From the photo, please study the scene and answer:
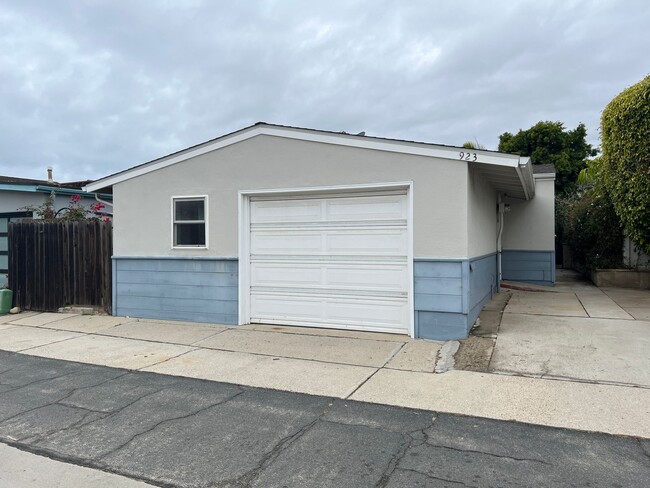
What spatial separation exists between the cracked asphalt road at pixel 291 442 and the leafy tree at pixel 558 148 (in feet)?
79.9

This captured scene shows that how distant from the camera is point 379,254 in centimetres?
764

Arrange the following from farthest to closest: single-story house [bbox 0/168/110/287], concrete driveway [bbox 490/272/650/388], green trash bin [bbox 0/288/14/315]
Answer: single-story house [bbox 0/168/110/287] < green trash bin [bbox 0/288/14/315] < concrete driveway [bbox 490/272/650/388]

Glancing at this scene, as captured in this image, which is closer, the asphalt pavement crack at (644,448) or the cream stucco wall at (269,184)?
the asphalt pavement crack at (644,448)

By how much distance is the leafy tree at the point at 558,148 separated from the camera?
996 inches

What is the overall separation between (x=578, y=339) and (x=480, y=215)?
9.25ft

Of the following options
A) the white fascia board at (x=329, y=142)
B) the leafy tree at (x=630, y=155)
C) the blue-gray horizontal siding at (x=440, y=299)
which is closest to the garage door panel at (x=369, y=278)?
the blue-gray horizontal siding at (x=440, y=299)

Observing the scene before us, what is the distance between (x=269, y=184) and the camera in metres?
8.28

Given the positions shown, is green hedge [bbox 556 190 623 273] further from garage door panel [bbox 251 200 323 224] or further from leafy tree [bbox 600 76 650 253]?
garage door panel [bbox 251 200 323 224]

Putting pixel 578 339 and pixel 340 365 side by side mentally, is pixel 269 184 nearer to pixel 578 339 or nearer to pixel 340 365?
pixel 340 365

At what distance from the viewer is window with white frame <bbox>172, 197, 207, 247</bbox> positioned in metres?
8.92

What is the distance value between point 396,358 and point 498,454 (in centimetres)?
272

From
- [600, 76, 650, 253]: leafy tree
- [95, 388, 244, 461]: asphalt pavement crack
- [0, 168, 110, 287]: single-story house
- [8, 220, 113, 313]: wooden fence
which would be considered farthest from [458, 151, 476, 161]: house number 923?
[0, 168, 110, 287]: single-story house

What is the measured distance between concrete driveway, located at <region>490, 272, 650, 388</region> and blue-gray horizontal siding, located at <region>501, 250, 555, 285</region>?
10.5ft

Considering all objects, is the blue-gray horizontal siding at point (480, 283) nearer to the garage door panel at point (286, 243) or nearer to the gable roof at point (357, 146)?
the gable roof at point (357, 146)
